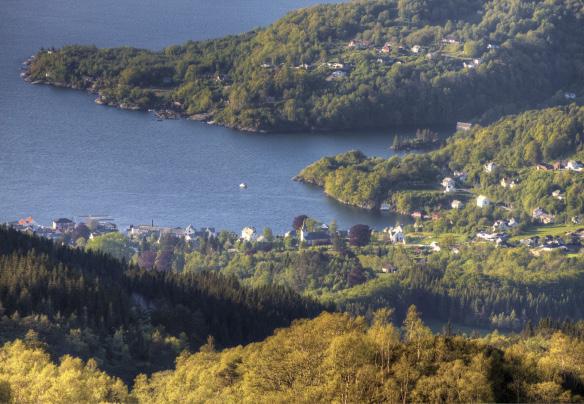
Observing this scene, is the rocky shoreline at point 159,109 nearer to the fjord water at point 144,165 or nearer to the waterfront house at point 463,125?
the fjord water at point 144,165

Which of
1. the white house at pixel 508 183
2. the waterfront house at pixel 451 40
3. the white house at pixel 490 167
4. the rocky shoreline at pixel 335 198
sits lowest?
the rocky shoreline at pixel 335 198

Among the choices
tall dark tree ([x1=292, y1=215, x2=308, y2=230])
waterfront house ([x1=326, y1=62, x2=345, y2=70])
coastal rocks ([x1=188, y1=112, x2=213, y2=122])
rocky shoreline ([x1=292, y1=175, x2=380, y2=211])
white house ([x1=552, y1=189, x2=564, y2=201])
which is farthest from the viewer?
waterfront house ([x1=326, y1=62, x2=345, y2=70])

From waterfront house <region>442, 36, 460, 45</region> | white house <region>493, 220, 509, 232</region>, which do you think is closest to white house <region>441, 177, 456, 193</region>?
white house <region>493, 220, 509, 232</region>

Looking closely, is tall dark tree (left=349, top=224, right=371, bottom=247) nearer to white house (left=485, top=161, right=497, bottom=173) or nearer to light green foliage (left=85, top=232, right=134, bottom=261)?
light green foliage (left=85, top=232, right=134, bottom=261)

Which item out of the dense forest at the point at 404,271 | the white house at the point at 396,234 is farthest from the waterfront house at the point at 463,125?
the white house at the point at 396,234

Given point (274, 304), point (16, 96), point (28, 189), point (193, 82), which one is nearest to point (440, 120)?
point (193, 82)

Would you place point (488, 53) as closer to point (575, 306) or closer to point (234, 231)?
point (234, 231)

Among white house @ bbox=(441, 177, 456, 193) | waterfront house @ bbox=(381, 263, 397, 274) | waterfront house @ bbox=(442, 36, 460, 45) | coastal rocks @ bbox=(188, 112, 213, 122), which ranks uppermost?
waterfront house @ bbox=(442, 36, 460, 45)
